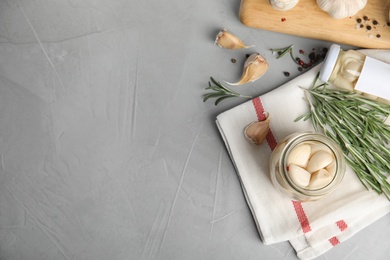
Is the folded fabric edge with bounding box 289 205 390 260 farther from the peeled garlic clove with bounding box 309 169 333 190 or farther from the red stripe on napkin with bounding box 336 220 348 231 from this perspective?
the peeled garlic clove with bounding box 309 169 333 190

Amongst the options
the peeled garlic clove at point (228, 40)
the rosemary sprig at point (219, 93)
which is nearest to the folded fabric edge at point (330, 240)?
the rosemary sprig at point (219, 93)

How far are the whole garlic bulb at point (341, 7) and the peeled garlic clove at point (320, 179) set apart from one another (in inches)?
13.5

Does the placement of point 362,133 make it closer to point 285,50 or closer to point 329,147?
point 329,147

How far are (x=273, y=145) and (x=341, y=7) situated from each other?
0.32 meters

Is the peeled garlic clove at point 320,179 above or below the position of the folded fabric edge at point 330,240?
above

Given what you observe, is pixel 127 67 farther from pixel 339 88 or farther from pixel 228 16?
pixel 339 88

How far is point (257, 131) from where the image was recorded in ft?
3.33

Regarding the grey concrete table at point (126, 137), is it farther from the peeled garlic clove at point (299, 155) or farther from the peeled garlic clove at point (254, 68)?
the peeled garlic clove at point (299, 155)

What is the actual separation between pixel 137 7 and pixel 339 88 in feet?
1.62

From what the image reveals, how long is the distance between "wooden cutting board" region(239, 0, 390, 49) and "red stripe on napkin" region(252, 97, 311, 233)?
0.59 feet

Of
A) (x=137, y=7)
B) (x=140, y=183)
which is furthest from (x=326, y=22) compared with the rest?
(x=140, y=183)

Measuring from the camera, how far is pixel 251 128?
1.02m

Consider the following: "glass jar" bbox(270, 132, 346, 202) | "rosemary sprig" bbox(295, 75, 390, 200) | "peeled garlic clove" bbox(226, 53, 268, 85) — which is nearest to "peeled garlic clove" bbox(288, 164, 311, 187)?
"glass jar" bbox(270, 132, 346, 202)

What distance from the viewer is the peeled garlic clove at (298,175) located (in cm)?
90
